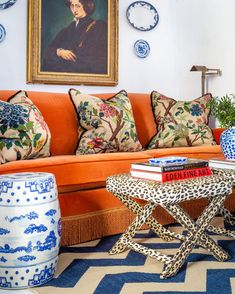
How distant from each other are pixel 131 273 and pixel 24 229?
0.51 meters

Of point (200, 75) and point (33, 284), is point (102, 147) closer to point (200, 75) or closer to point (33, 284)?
point (33, 284)

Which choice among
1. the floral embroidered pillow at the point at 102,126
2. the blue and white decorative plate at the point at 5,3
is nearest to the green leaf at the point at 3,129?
the floral embroidered pillow at the point at 102,126

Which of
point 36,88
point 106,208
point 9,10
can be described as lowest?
point 106,208

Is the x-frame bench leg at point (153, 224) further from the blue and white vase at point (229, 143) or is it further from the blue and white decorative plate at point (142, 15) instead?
the blue and white decorative plate at point (142, 15)

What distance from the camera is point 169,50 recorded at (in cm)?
410

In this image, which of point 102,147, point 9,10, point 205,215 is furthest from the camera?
point 9,10

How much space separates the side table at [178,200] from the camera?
1544 mm

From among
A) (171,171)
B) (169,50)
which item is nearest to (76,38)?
(169,50)

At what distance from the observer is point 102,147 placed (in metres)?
2.57

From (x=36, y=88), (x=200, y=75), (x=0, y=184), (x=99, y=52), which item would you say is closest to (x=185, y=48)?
(x=200, y=75)

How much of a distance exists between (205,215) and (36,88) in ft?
7.41

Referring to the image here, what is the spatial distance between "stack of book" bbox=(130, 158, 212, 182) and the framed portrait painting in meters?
2.01

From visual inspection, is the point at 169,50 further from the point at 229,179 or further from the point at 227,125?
the point at 229,179

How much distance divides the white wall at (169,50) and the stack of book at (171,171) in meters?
2.01
